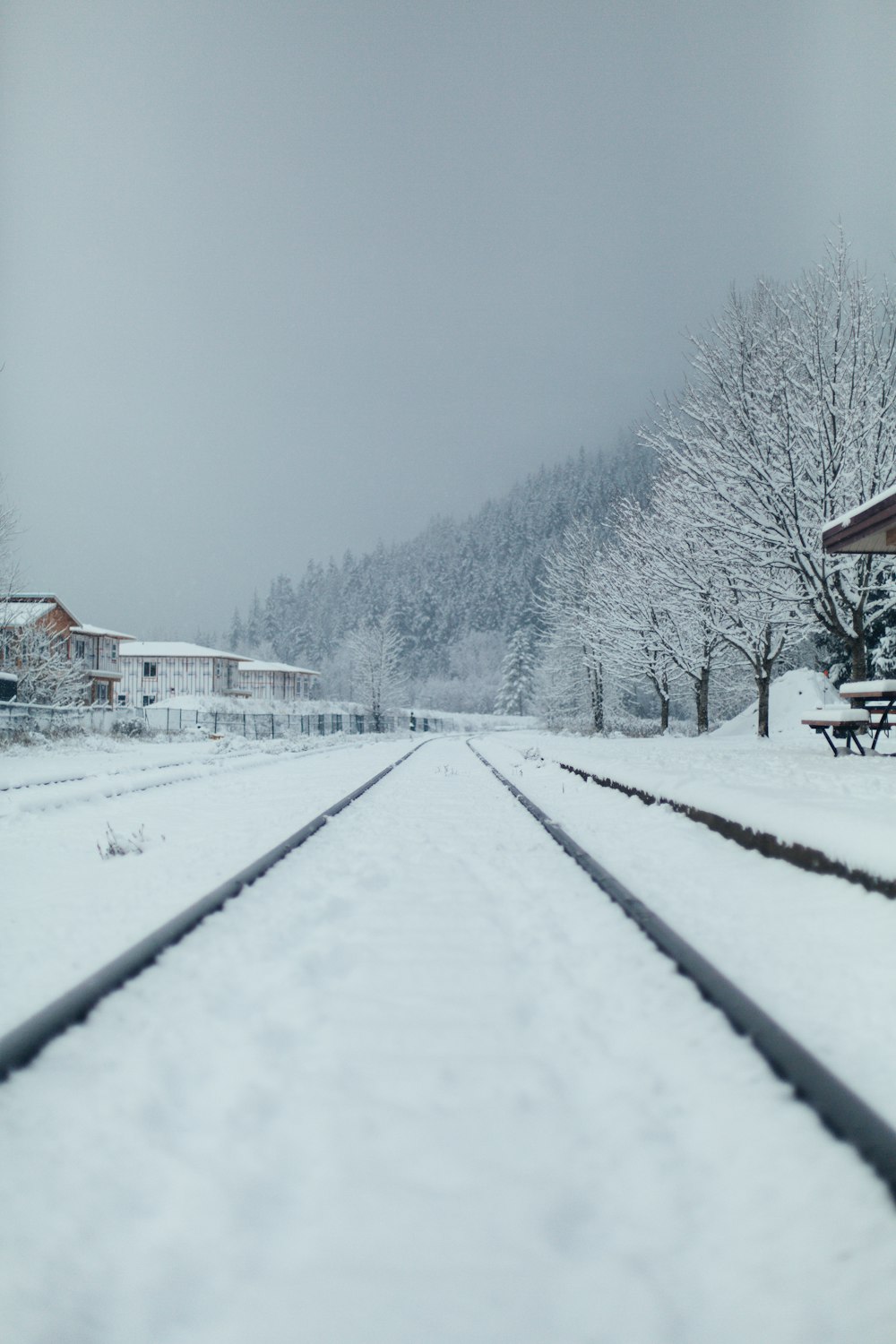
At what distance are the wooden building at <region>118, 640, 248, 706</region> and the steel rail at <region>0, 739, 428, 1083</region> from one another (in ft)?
223

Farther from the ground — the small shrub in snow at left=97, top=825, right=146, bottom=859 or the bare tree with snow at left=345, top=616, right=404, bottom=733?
the bare tree with snow at left=345, top=616, right=404, bottom=733

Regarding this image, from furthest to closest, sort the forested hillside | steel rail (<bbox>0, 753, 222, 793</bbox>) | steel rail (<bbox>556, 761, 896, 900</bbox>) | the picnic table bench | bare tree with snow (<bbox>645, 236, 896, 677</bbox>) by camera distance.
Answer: the forested hillside → bare tree with snow (<bbox>645, 236, 896, 677</bbox>) → the picnic table bench → steel rail (<bbox>0, 753, 222, 793</bbox>) → steel rail (<bbox>556, 761, 896, 900</bbox>)

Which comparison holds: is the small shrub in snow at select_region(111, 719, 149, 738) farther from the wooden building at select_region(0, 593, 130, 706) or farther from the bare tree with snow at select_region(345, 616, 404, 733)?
the bare tree with snow at select_region(345, 616, 404, 733)

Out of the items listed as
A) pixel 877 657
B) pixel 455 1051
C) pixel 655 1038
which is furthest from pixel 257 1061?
pixel 877 657

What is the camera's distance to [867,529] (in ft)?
31.1

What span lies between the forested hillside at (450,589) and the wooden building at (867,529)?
9717 centimetres

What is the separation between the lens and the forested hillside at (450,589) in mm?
125938

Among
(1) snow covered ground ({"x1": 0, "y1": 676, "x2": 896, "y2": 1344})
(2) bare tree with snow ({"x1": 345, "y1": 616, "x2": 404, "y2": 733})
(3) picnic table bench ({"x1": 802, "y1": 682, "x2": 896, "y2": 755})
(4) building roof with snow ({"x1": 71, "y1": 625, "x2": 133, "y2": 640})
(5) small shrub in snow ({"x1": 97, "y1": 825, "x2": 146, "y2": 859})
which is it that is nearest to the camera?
(1) snow covered ground ({"x1": 0, "y1": 676, "x2": 896, "y2": 1344})

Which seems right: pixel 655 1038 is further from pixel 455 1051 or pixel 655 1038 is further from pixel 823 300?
pixel 823 300

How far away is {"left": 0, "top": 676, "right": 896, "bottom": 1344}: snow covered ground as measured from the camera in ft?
4.07

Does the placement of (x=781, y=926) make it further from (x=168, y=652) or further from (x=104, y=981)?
(x=168, y=652)

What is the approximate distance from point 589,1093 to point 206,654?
70621mm

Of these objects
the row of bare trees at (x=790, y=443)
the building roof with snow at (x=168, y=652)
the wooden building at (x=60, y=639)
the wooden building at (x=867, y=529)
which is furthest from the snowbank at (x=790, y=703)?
the building roof with snow at (x=168, y=652)

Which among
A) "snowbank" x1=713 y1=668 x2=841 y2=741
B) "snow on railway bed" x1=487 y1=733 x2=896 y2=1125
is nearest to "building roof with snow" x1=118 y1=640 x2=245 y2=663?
"snowbank" x1=713 y1=668 x2=841 y2=741
